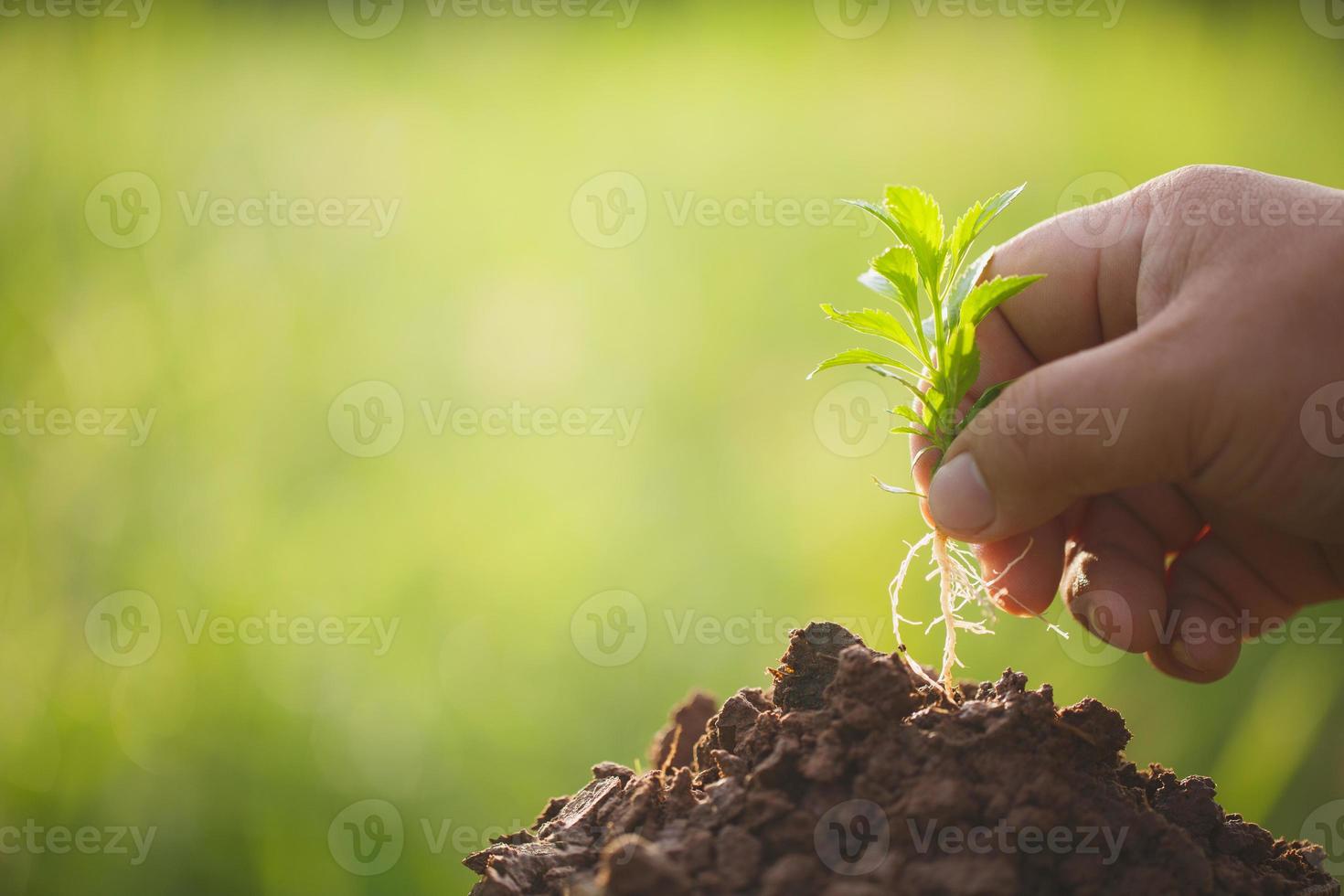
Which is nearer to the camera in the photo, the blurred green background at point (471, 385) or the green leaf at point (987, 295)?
the green leaf at point (987, 295)

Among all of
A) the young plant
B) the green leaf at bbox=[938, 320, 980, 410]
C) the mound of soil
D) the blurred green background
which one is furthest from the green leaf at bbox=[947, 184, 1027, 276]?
the blurred green background

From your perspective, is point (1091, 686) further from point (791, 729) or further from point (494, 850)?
point (494, 850)

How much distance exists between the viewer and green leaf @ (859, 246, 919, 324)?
45.5 inches

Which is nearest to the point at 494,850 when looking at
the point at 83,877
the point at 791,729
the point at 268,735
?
the point at 791,729

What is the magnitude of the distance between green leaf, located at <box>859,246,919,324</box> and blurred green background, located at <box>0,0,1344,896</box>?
54.2 inches

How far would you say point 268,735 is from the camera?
226 centimetres

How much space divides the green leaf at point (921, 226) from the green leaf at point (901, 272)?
1 centimetres

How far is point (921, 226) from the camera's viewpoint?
1.17m

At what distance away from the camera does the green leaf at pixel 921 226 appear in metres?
1.16

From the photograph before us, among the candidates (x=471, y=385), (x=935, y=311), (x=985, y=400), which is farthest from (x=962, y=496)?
(x=471, y=385)

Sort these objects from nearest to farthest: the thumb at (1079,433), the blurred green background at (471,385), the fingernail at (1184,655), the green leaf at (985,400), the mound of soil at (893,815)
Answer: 1. the mound of soil at (893,815)
2. the thumb at (1079,433)
3. the green leaf at (985,400)
4. the fingernail at (1184,655)
5. the blurred green background at (471,385)

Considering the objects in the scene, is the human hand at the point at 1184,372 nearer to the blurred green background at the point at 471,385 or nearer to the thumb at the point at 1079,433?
the thumb at the point at 1079,433

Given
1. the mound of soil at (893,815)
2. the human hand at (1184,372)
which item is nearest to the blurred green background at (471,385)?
the human hand at (1184,372)

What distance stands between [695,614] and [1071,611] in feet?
3.81
